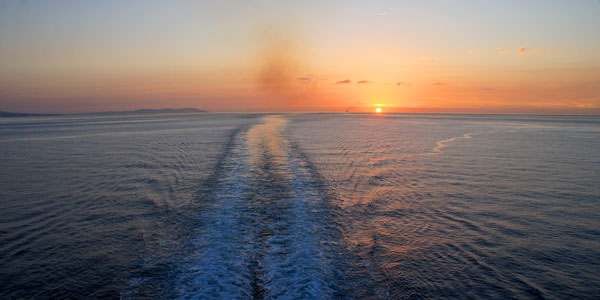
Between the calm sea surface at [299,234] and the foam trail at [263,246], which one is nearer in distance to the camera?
the foam trail at [263,246]

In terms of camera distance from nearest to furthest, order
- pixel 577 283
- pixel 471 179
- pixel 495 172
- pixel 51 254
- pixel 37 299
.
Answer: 1. pixel 37 299
2. pixel 577 283
3. pixel 51 254
4. pixel 471 179
5. pixel 495 172

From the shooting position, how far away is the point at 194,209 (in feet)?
27.0

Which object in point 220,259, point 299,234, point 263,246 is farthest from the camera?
point 299,234

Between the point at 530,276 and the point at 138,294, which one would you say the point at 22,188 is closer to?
the point at 138,294

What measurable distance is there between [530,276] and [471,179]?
7.54 metres

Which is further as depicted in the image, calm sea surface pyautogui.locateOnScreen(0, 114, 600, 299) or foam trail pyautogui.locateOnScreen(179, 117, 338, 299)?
calm sea surface pyautogui.locateOnScreen(0, 114, 600, 299)

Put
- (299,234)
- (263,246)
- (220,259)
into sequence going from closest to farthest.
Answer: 1. (220,259)
2. (263,246)
3. (299,234)

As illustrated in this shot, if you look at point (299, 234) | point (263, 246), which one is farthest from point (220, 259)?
point (299, 234)

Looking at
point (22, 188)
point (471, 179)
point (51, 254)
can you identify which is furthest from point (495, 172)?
point (22, 188)

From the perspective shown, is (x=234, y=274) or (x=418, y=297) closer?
(x=418, y=297)

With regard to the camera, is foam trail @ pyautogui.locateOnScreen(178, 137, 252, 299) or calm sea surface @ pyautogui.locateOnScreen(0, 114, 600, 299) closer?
foam trail @ pyautogui.locateOnScreen(178, 137, 252, 299)

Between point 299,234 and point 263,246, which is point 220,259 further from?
point 299,234

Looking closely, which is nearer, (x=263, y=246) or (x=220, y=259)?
(x=220, y=259)

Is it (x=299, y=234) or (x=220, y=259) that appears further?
(x=299, y=234)
